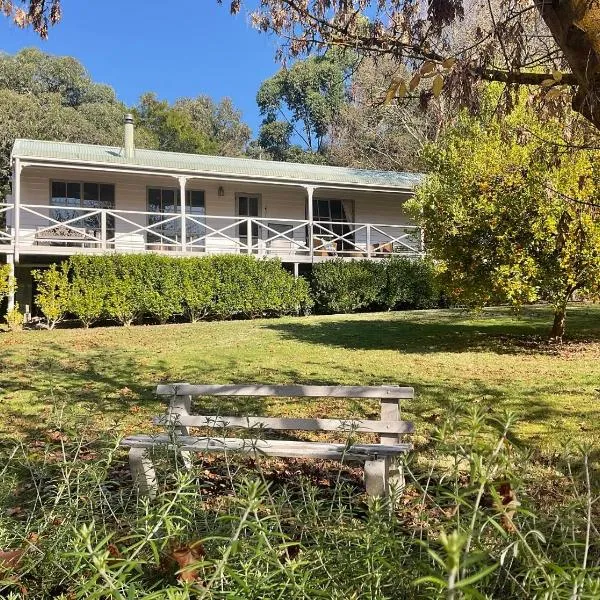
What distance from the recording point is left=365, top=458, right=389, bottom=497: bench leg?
3.28 m

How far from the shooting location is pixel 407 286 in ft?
61.5

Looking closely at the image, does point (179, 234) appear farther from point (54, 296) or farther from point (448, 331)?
point (448, 331)

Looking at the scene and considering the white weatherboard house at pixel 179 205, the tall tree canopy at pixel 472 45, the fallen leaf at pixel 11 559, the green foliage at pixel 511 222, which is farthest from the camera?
the white weatherboard house at pixel 179 205

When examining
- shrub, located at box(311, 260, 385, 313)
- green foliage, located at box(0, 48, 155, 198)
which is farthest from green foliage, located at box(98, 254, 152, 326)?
green foliage, located at box(0, 48, 155, 198)

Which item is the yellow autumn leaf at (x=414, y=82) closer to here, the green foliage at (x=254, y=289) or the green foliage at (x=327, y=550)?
the green foliage at (x=327, y=550)

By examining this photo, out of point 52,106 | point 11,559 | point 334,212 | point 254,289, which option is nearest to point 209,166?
point 334,212

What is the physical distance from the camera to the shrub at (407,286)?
18594 mm

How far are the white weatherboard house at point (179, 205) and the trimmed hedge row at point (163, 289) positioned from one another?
162 centimetres

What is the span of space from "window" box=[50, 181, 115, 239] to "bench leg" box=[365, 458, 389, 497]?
58.4ft

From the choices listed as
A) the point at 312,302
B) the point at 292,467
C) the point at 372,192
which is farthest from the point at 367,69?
the point at 292,467

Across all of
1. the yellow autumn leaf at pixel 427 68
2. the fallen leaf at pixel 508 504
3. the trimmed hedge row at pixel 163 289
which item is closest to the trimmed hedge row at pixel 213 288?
the trimmed hedge row at pixel 163 289

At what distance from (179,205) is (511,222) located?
14.1 m

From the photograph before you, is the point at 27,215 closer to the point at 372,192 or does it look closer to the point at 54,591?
the point at 372,192

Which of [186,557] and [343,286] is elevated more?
[343,286]
